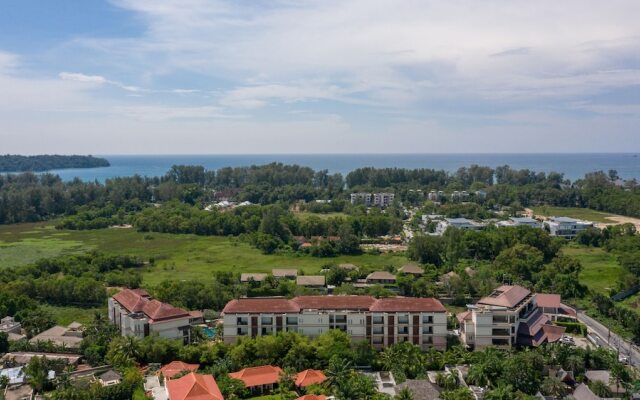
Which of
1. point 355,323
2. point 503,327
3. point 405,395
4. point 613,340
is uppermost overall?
point 355,323

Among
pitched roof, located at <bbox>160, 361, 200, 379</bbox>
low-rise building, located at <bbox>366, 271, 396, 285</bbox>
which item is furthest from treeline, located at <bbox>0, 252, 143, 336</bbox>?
low-rise building, located at <bbox>366, 271, 396, 285</bbox>

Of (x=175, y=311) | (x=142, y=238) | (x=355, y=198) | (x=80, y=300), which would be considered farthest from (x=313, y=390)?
(x=355, y=198)

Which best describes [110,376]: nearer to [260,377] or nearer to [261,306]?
[260,377]

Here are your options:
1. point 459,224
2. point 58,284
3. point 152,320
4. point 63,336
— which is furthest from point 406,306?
point 459,224

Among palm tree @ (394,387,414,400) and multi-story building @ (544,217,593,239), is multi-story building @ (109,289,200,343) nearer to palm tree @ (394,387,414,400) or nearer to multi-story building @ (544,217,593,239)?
palm tree @ (394,387,414,400)

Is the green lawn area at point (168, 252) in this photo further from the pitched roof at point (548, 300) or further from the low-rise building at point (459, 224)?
the pitched roof at point (548, 300)

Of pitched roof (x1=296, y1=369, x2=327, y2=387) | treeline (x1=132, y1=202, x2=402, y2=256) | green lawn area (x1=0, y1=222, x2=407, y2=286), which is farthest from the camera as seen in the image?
treeline (x1=132, y1=202, x2=402, y2=256)

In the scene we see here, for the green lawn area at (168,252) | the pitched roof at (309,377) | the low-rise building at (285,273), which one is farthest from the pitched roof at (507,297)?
the green lawn area at (168,252)
